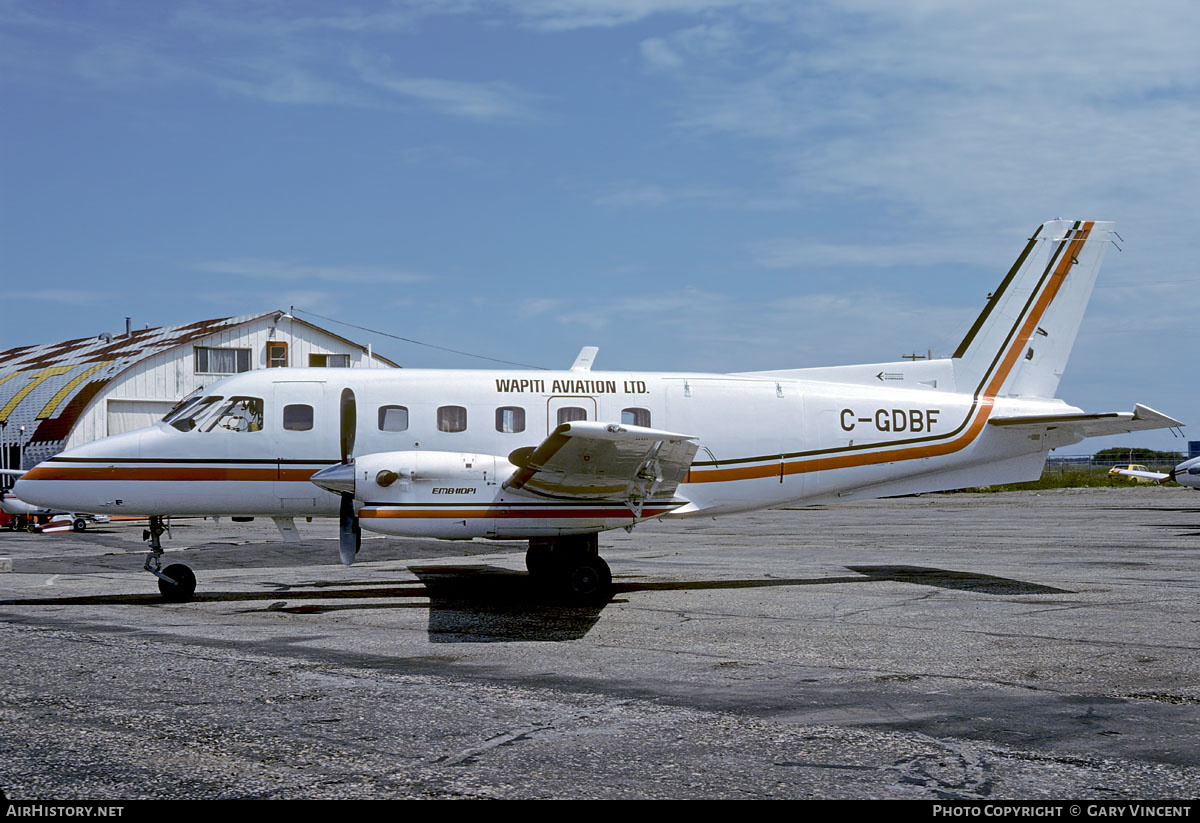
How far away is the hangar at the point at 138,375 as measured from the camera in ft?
137

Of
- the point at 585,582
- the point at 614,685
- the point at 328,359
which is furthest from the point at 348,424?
the point at 328,359

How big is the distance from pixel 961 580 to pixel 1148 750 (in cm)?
1034

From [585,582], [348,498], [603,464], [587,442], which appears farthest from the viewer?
[585,582]

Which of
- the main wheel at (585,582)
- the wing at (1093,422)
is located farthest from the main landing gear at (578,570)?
the wing at (1093,422)

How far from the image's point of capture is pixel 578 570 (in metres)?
14.3

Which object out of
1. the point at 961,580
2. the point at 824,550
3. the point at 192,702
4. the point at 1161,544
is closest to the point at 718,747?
the point at 192,702

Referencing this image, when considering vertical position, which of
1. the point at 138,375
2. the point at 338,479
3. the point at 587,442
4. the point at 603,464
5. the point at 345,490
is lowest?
the point at 345,490

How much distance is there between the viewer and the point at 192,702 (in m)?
7.89

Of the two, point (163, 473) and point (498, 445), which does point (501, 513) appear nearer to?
point (498, 445)

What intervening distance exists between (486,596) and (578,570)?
152cm

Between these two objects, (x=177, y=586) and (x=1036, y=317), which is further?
(x=1036, y=317)

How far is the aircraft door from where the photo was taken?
1502 cm

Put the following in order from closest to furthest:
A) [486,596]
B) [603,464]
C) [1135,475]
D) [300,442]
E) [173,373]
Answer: [603,464]
[486,596]
[300,442]
[173,373]
[1135,475]

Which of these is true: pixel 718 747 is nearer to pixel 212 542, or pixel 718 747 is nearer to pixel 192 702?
pixel 192 702
